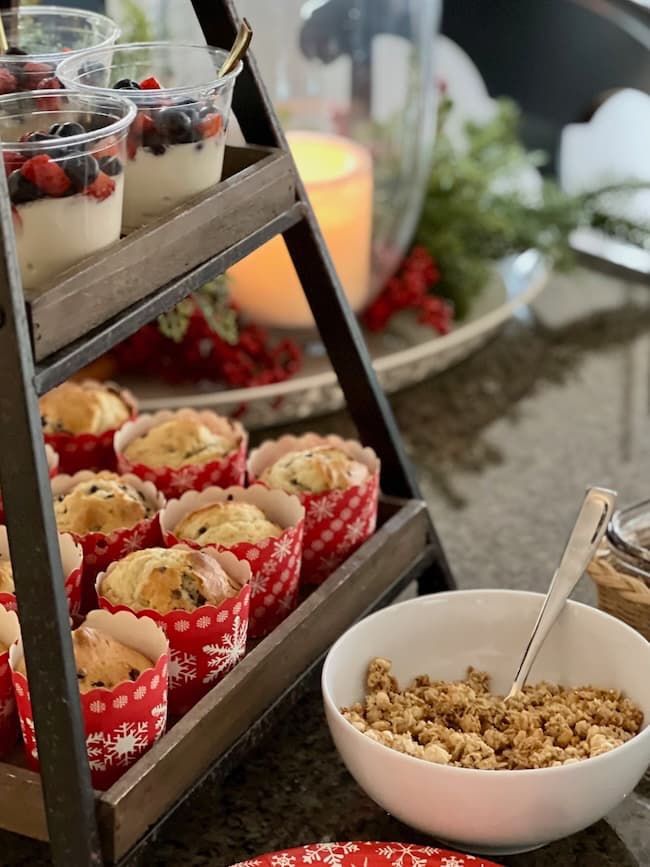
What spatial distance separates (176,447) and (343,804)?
38 cm

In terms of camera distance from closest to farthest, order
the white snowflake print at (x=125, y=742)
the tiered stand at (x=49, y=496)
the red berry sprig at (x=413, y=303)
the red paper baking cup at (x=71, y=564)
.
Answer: the tiered stand at (x=49, y=496)
the white snowflake print at (x=125, y=742)
the red paper baking cup at (x=71, y=564)
the red berry sprig at (x=413, y=303)

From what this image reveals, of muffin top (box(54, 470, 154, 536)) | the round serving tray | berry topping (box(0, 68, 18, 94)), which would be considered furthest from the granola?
the round serving tray

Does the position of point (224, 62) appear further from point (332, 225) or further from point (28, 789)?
point (332, 225)

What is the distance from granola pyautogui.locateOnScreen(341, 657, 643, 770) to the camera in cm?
93

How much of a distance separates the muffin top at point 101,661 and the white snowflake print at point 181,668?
39 millimetres

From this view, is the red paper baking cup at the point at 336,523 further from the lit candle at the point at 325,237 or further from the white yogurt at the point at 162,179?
the lit candle at the point at 325,237

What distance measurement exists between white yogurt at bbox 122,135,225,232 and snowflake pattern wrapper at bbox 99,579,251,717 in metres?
0.27

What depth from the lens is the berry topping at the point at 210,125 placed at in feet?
2.95

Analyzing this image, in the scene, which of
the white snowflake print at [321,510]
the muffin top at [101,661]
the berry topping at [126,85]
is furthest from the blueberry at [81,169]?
the white snowflake print at [321,510]

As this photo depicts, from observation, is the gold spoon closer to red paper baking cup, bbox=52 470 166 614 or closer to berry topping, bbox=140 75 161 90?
berry topping, bbox=140 75 161 90

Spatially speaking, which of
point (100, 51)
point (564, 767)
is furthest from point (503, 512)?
point (100, 51)

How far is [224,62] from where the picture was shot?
3.12 ft

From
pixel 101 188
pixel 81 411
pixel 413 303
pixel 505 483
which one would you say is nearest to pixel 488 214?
pixel 413 303

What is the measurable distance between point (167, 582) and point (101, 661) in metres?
0.09
